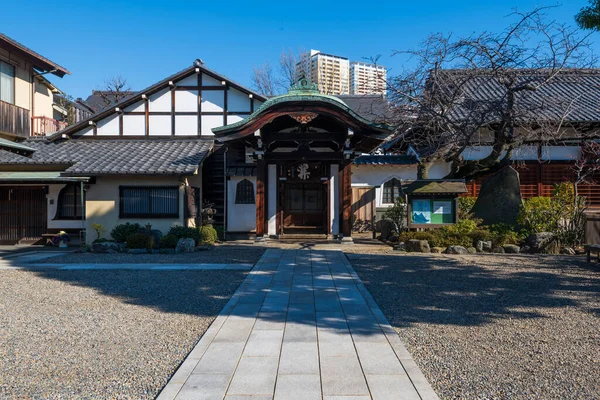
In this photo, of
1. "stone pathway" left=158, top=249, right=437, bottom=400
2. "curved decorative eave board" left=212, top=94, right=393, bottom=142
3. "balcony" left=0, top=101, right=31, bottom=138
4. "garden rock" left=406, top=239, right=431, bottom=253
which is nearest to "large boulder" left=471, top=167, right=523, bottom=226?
"garden rock" left=406, top=239, right=431, bottom=253

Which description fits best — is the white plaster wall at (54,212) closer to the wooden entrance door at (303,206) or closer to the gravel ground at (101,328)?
the gravel ground at (101,328)

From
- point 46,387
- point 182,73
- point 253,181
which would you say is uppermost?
point 182,73

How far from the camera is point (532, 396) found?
390cm

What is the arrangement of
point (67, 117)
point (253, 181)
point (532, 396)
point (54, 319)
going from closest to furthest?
point (532, 396) < point (54, 319) < point (253, 181) < point (67, 117)

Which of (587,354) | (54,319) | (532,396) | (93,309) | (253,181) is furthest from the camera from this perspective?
(253,181)

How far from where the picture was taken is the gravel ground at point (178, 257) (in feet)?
38.9

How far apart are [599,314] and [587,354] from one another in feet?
6.76

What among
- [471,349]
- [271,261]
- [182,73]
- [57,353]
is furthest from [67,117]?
[471,349]

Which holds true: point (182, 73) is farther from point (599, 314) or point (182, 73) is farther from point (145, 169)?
point (599, 314)

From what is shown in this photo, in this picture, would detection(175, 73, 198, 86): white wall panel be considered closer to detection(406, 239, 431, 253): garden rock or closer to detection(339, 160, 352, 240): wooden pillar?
detection(339, 160, 352, 240): wooden pillar

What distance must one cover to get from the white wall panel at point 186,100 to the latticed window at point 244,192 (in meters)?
3.80

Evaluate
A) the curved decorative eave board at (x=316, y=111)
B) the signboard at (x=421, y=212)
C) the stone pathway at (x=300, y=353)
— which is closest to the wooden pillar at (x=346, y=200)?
the curved decorative eave board at (x=316, y=111)

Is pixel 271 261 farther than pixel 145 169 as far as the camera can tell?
No

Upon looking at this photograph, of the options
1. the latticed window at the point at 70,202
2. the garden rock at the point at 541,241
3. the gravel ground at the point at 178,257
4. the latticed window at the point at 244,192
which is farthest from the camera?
the latticed window at the point at 244,192
